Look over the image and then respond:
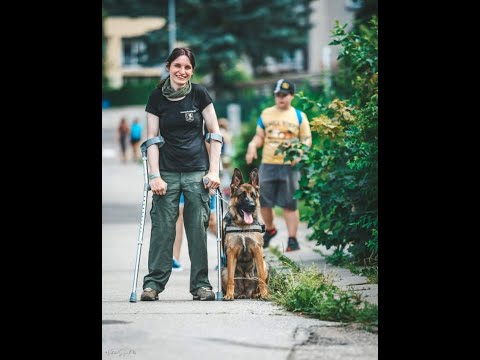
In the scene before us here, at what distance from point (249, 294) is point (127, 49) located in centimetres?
7670

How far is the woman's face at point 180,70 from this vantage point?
8.62m

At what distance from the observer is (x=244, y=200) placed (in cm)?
883

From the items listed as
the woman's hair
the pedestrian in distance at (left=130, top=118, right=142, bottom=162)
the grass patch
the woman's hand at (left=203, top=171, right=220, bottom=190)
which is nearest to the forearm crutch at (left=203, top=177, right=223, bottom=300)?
the woman's hand at (left=203, top=171, right=220, bottom=190)

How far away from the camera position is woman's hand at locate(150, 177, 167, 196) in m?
8.74

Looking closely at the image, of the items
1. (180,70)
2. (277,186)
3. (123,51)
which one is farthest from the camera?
(123,51)

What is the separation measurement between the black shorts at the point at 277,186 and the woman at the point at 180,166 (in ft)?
11.4

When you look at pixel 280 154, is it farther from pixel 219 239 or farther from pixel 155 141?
pixel 155 141

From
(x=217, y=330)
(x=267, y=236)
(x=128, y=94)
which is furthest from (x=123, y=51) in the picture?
(x=217, y=330)

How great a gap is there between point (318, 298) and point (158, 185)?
4.93 feet

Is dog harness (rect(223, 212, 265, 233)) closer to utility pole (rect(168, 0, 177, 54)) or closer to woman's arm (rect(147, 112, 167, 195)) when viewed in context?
woman's arm (rect(147, 112, 167, 195))

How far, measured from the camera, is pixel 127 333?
7.51 metres
